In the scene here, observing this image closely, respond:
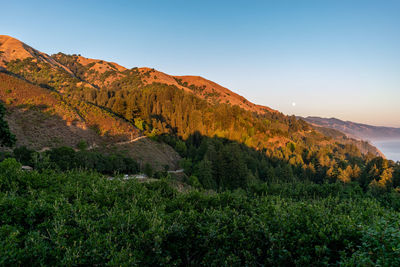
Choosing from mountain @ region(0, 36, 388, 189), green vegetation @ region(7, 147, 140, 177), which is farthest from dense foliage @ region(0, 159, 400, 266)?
mountain @ region(0, 36, 388, 189)

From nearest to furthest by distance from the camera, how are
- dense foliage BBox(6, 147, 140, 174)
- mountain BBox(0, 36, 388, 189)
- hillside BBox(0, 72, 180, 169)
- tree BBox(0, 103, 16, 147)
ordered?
tree BBox(0, 103, 16, 147) → dense foliage BBox(6, 147, 140, 174) → hillside BBox(0, 72, 180, 169) → mountain BBox(0, 36, 388, 189)

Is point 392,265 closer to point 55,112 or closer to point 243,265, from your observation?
point 243,265

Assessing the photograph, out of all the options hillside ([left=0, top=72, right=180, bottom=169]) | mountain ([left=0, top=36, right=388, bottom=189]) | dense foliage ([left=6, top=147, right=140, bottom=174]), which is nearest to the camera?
dense foliage ([left=6, top=147, right=140, bottom=174])

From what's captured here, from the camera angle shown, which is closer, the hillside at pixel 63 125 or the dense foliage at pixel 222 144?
the hillside at pixel 63 125

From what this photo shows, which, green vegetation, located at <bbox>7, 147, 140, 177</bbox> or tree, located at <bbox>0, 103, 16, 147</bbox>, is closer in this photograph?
tree, located at <bbox>0, 103, 16, 147</bbox>

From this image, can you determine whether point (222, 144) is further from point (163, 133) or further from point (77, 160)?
point (77, 160)

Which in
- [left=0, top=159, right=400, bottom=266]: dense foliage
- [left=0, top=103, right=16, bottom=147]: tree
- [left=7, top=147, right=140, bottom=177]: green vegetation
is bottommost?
[left=7, top=147, right=140, bottom=177]: green vegetation

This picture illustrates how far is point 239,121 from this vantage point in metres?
158

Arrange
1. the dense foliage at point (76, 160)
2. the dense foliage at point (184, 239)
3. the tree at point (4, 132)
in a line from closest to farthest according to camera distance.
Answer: the dense foliage at point (184, 239), the tree at point (4, 132), the dense foliage at point (76, 160)

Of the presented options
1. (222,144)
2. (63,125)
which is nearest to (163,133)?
(222,144)

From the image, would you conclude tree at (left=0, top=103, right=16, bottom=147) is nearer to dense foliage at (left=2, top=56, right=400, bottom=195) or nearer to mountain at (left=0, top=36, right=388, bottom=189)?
mountain at (left=0, top=36, right=388, bottom=189)

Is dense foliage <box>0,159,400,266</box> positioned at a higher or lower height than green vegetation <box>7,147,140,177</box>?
higher

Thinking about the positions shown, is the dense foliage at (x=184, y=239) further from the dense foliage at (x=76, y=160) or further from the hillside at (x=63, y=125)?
the hillside at (x=63, y=125)

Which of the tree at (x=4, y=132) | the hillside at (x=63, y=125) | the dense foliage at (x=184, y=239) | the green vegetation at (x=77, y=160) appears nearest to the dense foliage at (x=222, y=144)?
the hillside at (x=63, y=125)
